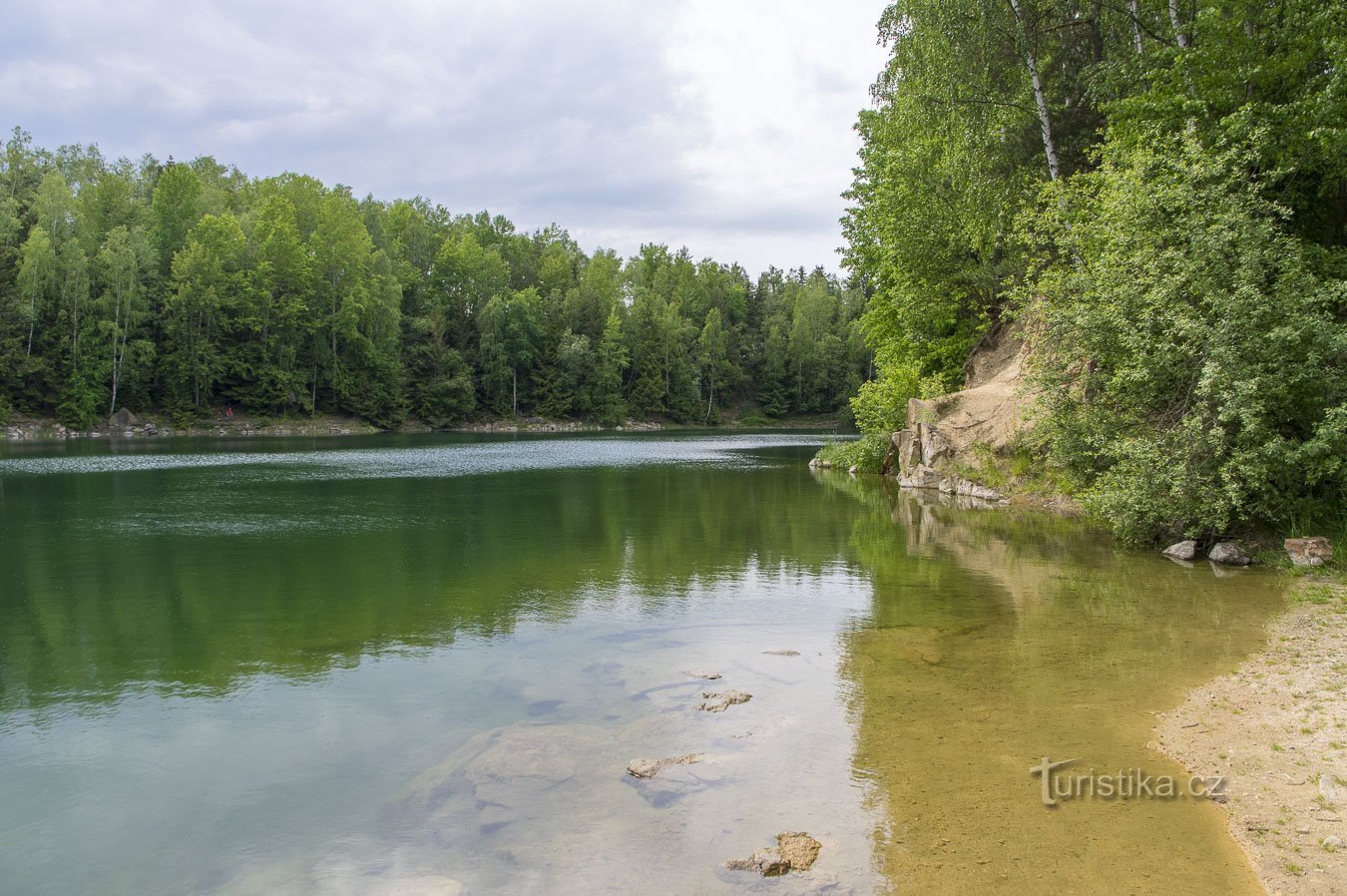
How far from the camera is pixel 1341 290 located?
1338 cm

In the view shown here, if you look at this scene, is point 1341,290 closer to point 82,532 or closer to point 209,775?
point 209,775

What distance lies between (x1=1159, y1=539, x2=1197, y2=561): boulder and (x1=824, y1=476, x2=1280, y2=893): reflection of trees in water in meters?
0.41

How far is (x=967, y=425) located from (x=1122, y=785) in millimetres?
22507

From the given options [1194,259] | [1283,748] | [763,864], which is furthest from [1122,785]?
[1194,259]

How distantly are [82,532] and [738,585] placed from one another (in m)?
15.6

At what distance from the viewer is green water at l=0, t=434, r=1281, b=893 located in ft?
18.7

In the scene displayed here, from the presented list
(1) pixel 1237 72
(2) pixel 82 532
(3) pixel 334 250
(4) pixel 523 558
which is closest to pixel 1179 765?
(4) pixel 523 558

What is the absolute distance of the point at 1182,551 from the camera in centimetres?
1546

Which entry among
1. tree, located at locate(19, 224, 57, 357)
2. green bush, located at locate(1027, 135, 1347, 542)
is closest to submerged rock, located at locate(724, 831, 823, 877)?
green bush, located at locate(1027, 135, 1347, 542)

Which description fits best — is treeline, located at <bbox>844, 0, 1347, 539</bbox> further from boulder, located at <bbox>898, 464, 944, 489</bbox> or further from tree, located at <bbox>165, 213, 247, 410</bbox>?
tree, located at <bbox>165, 213, 247, 410</bbox>

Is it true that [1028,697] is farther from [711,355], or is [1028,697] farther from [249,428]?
[711,355]

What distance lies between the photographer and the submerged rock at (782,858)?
546 cm

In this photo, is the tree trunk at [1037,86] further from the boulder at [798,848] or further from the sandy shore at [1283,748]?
the boulder at [798,848]

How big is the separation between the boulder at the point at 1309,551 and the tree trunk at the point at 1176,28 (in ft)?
36.0
